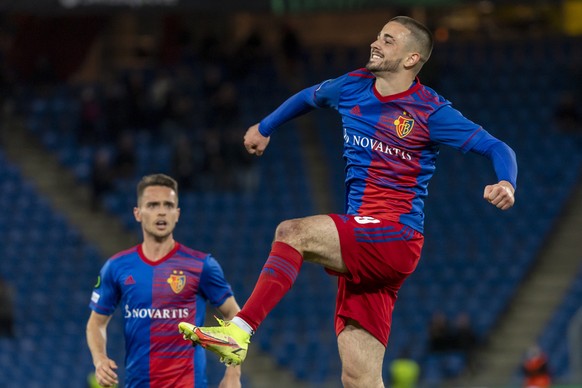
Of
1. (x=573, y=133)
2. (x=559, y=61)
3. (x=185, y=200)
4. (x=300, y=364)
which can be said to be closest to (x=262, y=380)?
(x=300, y=364)

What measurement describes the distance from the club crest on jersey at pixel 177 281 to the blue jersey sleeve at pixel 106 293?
36 cm

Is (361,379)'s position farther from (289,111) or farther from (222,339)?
Answer: (289,111)

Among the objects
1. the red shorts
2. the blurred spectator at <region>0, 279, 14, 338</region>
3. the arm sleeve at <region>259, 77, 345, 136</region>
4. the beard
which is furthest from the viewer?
the blurred spectator at <region>0, 279, 14, 338</region>

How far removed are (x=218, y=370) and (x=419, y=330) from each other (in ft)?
9.94

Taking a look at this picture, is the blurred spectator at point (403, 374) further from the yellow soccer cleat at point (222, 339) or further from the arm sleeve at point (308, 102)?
the yellow soccer cleat at point (222, 339)

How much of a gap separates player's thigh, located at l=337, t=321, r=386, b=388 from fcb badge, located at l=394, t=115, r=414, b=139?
106cm

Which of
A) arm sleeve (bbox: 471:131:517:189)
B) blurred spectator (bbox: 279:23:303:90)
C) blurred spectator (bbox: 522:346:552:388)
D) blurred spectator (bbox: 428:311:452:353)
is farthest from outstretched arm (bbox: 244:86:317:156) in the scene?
blurred spectator (bbox: 279:23:303:90)

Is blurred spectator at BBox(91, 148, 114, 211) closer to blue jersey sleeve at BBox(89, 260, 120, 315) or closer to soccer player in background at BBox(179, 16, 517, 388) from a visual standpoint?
blue jersey sleeve at BBox(89, 260, 120, 315)

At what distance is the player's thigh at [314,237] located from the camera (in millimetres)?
5469

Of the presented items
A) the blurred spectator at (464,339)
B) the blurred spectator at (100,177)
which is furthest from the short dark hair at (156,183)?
the blurred spectator at (100,177)

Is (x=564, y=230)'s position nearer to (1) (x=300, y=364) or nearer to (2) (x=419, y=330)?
(2) (x=419, y=330)

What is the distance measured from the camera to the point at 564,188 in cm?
1870

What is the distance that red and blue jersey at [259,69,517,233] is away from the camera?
582 cm

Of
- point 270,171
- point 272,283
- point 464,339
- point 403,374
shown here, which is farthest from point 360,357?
point 270,171
